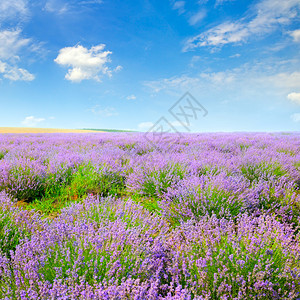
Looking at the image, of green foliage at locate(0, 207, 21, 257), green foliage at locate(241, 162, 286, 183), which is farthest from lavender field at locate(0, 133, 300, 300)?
green foliage at locate(241, 162, 286, 183)

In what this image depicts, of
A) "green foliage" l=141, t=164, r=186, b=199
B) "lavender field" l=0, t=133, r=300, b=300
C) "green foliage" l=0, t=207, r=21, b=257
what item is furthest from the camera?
"green foliage" l=141, t=164, r=186, b=199

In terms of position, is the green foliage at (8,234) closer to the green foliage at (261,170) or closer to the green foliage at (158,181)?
the green foliage at (158,181)

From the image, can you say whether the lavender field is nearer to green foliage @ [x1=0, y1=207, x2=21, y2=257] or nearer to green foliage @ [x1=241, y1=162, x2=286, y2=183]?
green foliage @ [x1=0, y1=207, x2=21, y2=257]

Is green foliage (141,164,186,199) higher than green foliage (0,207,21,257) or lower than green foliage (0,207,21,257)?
higher

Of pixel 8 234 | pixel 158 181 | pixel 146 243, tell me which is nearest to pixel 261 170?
pixel 158 181

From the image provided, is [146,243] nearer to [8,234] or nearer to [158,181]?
[8,234]

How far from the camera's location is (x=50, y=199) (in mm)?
2955

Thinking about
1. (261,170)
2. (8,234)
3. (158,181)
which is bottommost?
(8,234)

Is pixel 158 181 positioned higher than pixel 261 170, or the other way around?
pixel 261 170

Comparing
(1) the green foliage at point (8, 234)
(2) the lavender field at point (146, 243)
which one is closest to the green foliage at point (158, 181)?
(2) the lavender field at point (146, 243)

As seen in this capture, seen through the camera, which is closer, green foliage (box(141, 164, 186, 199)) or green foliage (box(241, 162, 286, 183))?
green foliage (box(141, 164, 186, 199))

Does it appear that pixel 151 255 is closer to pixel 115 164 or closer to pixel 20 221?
pixel 20 221

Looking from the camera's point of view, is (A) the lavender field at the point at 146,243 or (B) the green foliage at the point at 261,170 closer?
(A) the lavender field at the point at 146,243

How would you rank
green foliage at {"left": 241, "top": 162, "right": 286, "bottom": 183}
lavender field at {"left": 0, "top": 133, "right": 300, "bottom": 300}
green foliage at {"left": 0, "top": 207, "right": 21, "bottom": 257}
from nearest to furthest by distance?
lavender field at {"left": 0, "top": 133, "right": 300, "bottom": 300}
green foliage at {"left": 0, "top": 207, "right": 21, "bottom": 257}
green foliage at {"left": 241, "top": 162, "right": 286, "bottom": 183}
